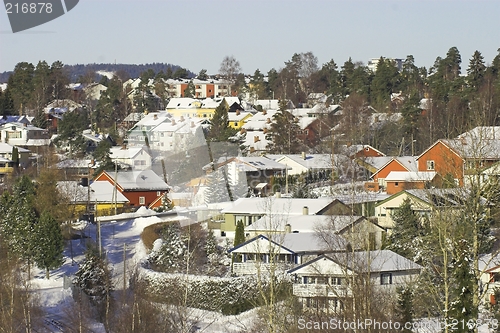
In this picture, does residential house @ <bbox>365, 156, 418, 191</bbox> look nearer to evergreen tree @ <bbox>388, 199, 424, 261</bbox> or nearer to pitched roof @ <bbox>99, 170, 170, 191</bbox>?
evergreen tree @ <bbox>388, 199, 424, 261</bbox>

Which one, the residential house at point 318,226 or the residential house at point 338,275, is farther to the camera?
the residential house at point 318,226

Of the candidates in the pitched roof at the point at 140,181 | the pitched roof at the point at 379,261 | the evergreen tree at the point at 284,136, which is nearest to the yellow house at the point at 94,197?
the pitched roof at the point at 140,181

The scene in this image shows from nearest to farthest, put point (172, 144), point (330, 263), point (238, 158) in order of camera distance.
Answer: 1. point (330, 263)
2. point (238, 158)
3. point (172, 144)

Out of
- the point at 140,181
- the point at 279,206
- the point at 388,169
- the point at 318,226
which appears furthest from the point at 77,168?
the point at 318,226

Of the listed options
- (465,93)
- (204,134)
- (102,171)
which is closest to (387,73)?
(465,93)

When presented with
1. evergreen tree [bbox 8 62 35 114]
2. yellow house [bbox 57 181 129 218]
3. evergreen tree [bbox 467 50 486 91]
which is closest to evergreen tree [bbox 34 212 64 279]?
yellow house [bbox 57 181 129 218]

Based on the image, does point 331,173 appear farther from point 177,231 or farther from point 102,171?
point 177,231

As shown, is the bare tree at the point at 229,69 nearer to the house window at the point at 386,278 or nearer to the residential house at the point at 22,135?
the residential house at the point at 22,135
